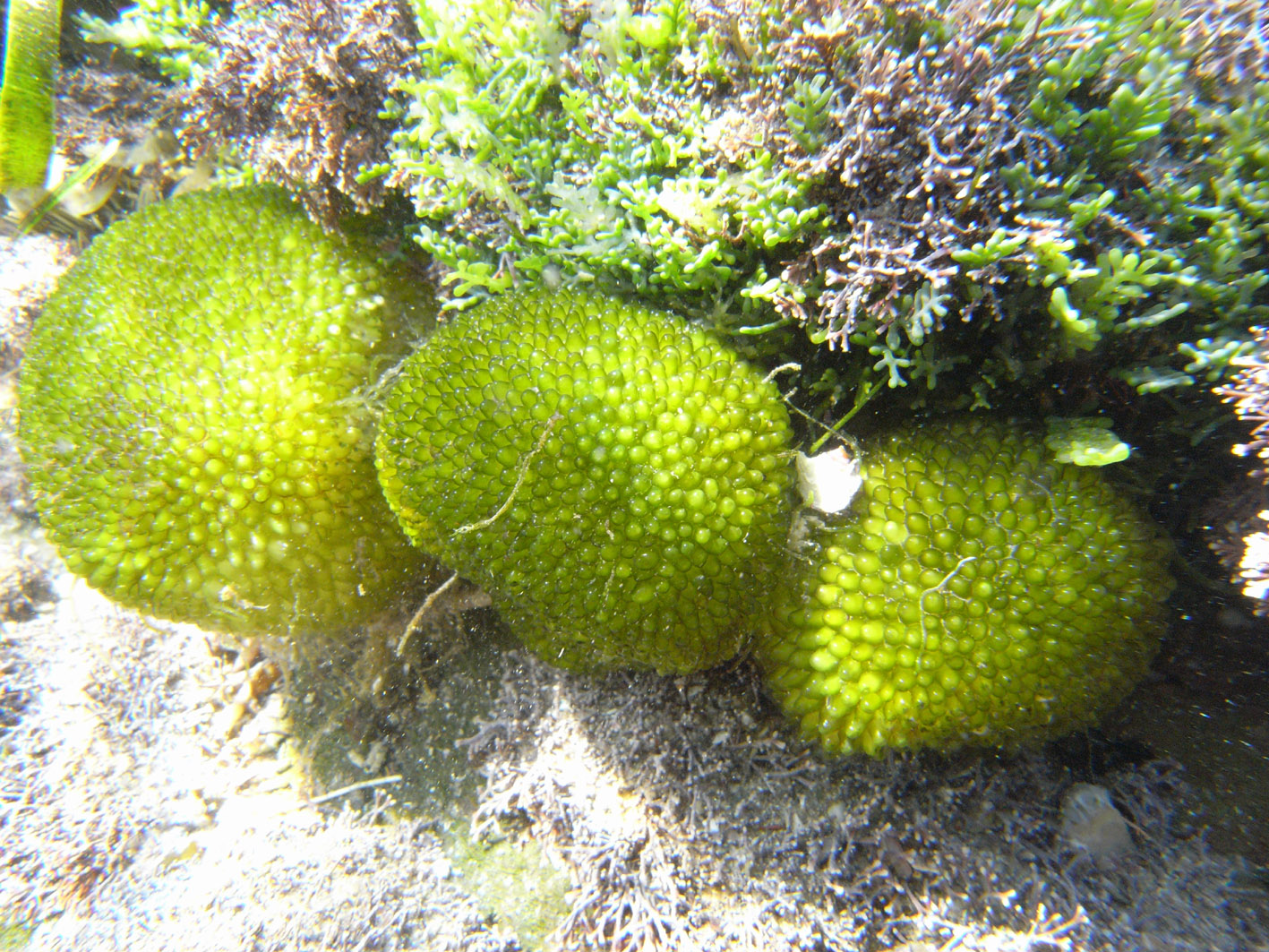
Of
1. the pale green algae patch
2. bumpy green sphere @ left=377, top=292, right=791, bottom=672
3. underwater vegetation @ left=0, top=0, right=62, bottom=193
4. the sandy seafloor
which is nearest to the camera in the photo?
bumpy green sphere @ left=377, top=292, right=791, bottom=672

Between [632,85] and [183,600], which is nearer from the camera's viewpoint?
[632,85]

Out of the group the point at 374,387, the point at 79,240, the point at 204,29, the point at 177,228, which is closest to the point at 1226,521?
the point at 374,387

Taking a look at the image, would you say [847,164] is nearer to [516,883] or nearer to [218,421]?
[218,421]

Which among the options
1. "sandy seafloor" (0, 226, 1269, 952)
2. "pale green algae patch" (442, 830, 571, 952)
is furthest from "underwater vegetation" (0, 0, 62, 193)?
"pale green algae patch" (442, 830, 571, 952)

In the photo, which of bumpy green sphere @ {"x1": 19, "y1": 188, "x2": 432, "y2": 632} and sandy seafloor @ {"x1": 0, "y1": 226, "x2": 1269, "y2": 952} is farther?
bumpy green sphere @ {"x1": 19, "y1": 188, "x2": 432, "y2": 632}

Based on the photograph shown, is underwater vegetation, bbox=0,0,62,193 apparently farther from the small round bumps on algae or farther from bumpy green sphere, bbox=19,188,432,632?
the small round bumps on algae

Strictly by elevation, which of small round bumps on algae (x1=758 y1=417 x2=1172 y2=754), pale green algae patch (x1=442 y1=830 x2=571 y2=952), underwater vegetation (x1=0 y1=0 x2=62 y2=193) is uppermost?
underwater vegetation (x1=0 y1=0 x2=62 y2=193)

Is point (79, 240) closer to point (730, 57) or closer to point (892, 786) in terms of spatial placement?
point (730, 57)

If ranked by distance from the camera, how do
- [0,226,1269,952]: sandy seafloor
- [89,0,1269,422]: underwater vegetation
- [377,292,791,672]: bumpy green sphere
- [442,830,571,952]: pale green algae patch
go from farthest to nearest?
[442,830,571,952]: pale green algae patch < [0,226,1269,952]: sandy seafloor < [377,292,791,672]: bumpy green sphere < [89,0,1269,422]: underwater vegetation
